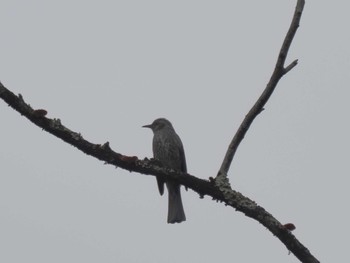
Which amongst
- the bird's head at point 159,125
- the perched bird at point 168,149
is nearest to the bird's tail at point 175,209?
the perched bird at point 168,149

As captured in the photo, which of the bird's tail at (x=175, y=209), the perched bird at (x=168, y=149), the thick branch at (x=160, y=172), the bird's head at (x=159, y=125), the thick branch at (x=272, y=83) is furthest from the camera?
the bird's head at (x=159, y=125)

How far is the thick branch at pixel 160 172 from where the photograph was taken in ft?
10.7

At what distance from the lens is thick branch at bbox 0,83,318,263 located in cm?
327

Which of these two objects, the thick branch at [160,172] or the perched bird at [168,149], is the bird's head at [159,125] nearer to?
the perched bird at [168,149]

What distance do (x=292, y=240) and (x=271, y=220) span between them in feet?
0.50

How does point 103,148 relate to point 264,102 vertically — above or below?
below

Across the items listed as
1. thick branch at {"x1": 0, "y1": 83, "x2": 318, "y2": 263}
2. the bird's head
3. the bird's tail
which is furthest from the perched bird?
thick branch at {"x1": 0, "y1": 83, "x2": 318, "y2": 263}

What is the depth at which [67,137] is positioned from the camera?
3.45 meters

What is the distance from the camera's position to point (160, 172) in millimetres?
3645

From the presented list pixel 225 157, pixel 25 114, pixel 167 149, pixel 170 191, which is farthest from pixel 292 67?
pixel 167 149

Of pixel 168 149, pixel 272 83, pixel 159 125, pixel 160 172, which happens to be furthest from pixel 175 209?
pixel 272 83

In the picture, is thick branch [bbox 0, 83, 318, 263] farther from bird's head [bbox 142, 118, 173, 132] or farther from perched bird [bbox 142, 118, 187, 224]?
bird's head [bbox 142, 118, 173, 132]

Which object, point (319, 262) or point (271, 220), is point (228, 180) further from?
point (319, 262)

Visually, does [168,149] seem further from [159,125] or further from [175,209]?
[175,209]
